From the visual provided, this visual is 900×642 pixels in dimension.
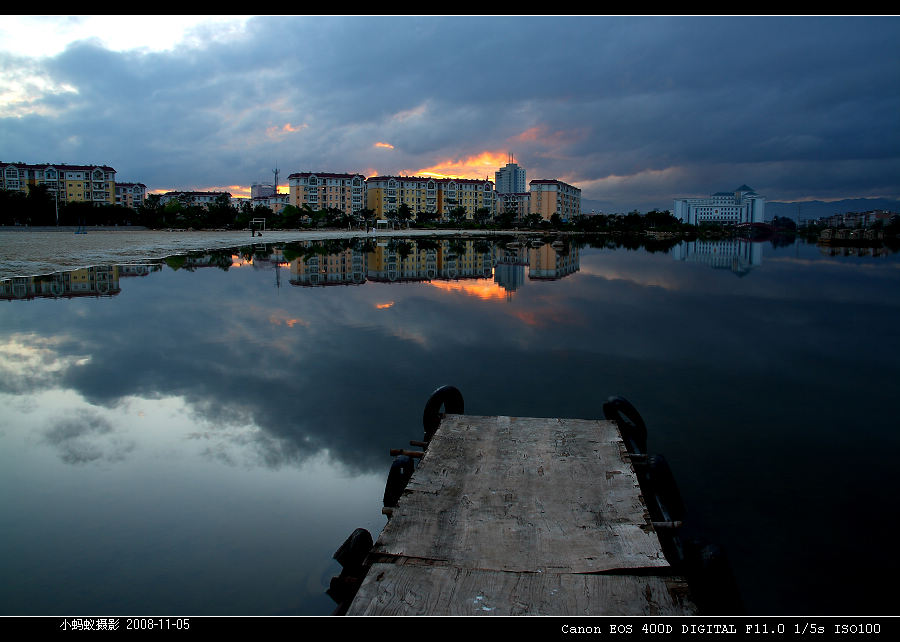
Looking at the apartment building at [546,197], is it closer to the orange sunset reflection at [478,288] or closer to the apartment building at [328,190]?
the apartment building at [328,190]

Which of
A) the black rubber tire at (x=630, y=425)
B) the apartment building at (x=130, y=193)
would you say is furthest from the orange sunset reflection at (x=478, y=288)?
the apartment building at (x=130, y=193)

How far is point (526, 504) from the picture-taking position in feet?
13.0

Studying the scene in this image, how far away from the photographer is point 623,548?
11.2 feet

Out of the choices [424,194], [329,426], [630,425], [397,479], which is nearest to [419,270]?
[329,426]

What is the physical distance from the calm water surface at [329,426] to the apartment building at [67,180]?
116 metres

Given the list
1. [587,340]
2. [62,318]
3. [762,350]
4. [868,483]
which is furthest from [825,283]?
[62,318]

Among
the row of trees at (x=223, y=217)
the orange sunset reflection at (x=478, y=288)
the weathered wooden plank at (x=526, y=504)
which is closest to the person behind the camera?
the weathered wooden plank at (x=526, y=504)

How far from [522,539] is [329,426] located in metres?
3.18

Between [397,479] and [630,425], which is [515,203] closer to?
[630,425]

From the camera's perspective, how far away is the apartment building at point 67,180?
10375 centimetres

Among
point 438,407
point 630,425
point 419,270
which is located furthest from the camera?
point 419,270

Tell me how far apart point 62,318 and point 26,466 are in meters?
8.17

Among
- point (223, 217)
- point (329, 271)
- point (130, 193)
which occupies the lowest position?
point (329, 271)

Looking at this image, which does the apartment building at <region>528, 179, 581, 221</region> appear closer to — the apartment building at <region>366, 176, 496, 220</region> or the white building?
the apartment building at <region>366, 176, 496, 220</region>
